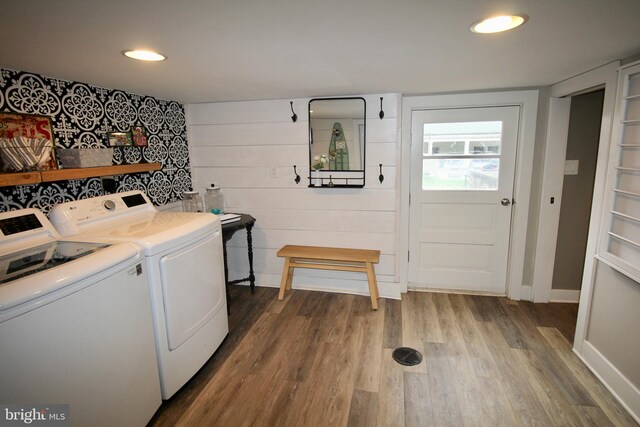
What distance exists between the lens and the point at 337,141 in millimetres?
3072

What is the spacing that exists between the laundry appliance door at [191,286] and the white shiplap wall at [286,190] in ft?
3.61

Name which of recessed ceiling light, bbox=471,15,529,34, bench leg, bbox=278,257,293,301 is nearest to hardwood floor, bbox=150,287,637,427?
bench leg, bbox=278,257,293,301

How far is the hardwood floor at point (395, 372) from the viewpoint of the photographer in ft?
5.86

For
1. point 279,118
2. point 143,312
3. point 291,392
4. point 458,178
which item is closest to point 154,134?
point 279,118

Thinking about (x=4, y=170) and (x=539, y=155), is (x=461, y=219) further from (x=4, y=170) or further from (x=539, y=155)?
(x=4, y=170)

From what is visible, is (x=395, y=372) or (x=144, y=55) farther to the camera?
(x=395, y=372)

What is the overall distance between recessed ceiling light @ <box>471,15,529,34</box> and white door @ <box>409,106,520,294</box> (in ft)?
5.51

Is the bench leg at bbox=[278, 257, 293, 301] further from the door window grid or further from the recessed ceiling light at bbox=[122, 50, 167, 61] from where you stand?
the recessed ceiling light at bbox=[122, 50, 167, 61]

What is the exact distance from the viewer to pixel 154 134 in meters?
2.93

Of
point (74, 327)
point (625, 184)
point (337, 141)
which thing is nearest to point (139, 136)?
point (337, 141)

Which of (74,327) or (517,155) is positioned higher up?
(517,155)

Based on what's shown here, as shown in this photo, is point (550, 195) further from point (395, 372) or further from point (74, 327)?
point (74, 327)

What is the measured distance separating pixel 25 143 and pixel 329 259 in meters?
2.26

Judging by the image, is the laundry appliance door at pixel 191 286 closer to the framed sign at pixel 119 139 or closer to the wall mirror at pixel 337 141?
the framed sign at pixel 119 139
